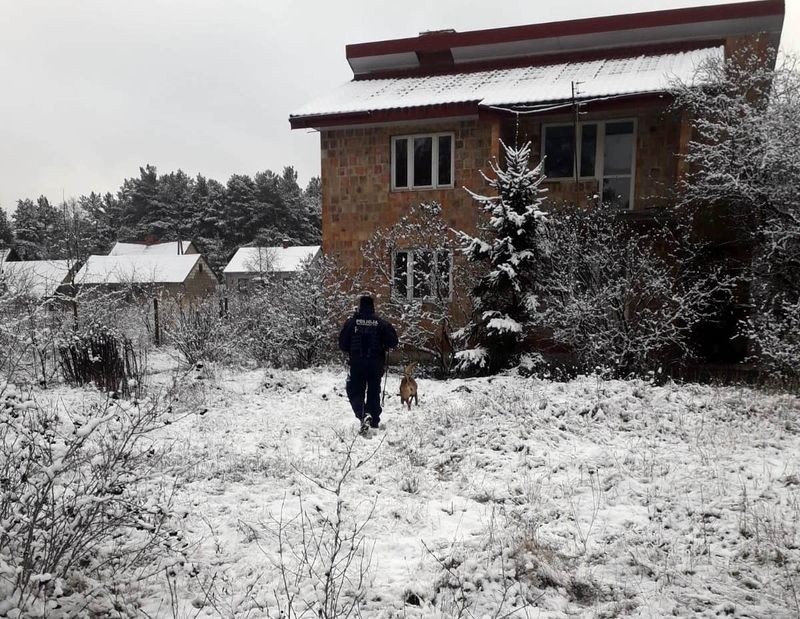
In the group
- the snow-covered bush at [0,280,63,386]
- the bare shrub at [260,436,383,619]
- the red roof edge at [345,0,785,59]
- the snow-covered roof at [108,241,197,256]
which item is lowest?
the bare shrub at [260,436,383,619]

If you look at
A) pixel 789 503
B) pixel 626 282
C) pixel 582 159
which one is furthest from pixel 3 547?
pixel 582 159

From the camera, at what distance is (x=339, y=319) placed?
13570 mm

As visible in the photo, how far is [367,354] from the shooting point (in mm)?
6918

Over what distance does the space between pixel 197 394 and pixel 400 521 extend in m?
5.88

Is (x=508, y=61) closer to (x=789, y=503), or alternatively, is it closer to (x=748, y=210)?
(x=748, y=210)

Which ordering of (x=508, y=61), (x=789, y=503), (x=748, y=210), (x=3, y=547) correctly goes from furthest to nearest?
(x=508, y=61) < (x=748, y=210) < (x=789, y=503) < (x=3, y=547)

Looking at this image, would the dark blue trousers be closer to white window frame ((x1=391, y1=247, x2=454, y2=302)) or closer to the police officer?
the police officer

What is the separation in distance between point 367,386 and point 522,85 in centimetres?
963

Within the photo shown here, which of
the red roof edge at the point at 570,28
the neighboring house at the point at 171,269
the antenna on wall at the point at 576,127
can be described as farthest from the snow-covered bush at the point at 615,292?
the neighboring house at the point at 171,269

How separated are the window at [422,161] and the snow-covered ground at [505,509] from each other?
7.68 m

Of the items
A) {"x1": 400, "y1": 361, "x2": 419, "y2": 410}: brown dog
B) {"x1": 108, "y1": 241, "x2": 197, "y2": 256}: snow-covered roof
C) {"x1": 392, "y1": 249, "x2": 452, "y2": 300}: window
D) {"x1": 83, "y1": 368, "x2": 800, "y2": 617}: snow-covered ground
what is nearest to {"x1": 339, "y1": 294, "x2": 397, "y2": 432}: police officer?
{"x1": 83, "y1": 368, "x2": 800, "y2": 617}: snow-covered ground

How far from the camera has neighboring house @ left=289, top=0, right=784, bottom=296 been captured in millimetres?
12273

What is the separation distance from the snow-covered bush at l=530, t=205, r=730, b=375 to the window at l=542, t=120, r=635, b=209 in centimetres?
221

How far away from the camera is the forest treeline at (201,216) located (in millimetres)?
50531
